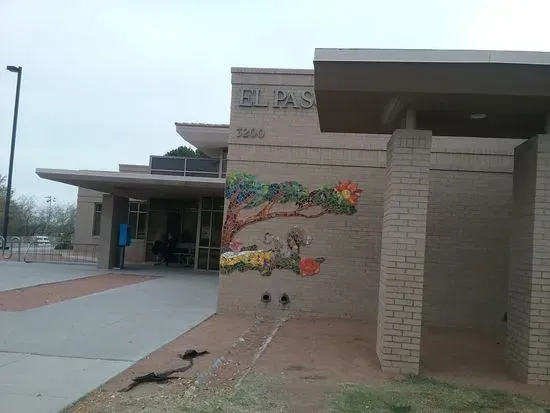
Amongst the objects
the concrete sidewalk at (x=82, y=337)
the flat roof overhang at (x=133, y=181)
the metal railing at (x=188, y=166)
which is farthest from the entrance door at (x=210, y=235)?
the concrete sidewalk at (x=82, y=337)

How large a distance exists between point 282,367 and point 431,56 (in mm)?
4260

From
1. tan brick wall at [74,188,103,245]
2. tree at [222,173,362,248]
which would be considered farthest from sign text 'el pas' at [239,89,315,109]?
tan brick wall at [74,188,103,245]

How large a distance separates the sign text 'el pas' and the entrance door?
1128 cm

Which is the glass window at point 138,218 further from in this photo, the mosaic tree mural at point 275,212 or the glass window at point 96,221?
the mosaic tree mural at point 275,212

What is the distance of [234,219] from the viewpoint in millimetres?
12305

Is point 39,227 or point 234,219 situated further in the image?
point 39,227

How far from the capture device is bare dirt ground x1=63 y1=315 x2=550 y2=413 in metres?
5.80

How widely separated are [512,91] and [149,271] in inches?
691

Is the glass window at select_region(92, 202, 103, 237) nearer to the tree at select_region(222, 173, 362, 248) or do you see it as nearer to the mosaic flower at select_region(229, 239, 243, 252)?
the tree at select_region(222, 173, 362, 248)

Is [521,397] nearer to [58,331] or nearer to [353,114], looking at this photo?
[353,114]

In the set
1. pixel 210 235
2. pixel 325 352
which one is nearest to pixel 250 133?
pixel 325 352

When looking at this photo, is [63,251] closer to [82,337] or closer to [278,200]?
[278,200]

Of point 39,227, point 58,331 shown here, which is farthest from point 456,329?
point 39,227

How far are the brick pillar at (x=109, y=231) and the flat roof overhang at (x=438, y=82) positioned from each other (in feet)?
52.4
